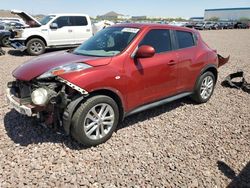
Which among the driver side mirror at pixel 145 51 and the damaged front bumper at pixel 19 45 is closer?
the driver side mirror at pixel 145 51

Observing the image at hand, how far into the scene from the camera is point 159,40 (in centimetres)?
454

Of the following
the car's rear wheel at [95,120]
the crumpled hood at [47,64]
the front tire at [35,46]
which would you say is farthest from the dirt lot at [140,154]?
the front tire at [35,46]

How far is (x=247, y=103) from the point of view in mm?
5891

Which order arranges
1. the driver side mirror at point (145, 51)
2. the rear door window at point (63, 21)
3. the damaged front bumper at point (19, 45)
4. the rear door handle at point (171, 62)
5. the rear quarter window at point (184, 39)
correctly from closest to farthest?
the driver side mirror at point (145, 51)
the rear door handle at point (171, 62)
the rear quarter window at point (184, 39)
the damaged front bumper at point (19, 45)
the rear door window at point (63, 21)

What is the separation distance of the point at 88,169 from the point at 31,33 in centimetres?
961

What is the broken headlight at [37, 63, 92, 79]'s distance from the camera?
3.45 m

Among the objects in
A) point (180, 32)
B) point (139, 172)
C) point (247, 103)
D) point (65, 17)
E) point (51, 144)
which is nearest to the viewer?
point (139, 172)

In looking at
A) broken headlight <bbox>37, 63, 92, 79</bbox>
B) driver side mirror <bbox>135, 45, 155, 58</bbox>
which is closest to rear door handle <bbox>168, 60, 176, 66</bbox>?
driver side mirror <bbox>135, 45, 155, 58</bbox>

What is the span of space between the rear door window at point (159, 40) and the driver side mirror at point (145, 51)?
Answer: 263 millimetres

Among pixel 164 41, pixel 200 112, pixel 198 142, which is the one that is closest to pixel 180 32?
pixel 164 41

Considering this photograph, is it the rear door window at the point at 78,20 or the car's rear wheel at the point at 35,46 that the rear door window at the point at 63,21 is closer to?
the rear door window at the point at 78,20

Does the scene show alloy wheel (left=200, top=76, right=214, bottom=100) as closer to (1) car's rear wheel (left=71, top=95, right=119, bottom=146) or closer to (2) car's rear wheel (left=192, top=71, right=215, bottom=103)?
(2) car's rear wheel (left=192, top=71, right=215, bottom=103)

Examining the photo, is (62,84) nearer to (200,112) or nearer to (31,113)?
(31,113)

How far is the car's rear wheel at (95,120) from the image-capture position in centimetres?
348
